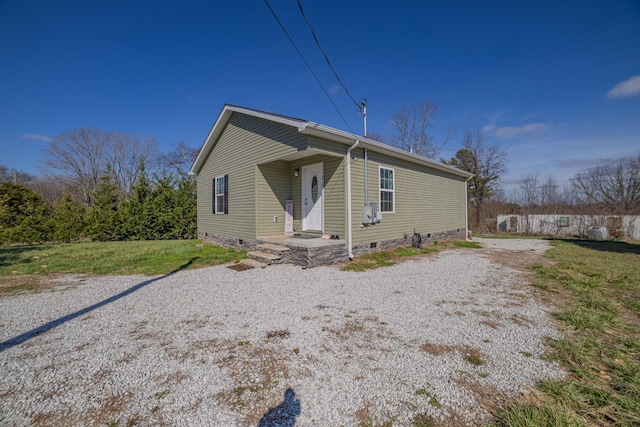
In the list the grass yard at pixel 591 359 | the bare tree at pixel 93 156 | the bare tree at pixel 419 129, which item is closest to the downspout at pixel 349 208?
the grass yard at pixel 591 359

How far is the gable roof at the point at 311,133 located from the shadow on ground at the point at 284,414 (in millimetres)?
5228

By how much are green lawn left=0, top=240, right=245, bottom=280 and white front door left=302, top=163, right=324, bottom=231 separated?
2261 millimetres

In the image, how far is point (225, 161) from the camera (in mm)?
9875

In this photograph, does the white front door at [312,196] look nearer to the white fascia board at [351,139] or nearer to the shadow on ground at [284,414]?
the white fascia board at [351,139]

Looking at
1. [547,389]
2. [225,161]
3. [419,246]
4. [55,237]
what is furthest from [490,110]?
[55,237]

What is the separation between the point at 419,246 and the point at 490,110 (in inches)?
336

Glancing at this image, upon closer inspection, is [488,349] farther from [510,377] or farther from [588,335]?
[588,335]

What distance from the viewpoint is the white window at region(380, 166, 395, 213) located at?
847 centimetres

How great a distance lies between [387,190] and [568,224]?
13.8 metres

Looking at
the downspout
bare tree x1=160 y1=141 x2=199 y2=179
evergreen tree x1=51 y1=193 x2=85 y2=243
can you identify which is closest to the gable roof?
the downspout

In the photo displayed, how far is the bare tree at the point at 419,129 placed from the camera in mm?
21766

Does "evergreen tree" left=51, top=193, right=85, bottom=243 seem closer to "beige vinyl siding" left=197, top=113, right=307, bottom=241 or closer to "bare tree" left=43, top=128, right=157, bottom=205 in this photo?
"beige vinyl siding" left=197, top=113, right=307, bottom=241

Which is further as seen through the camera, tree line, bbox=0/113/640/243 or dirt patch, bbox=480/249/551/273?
tree line, bbox=0/113/640/243

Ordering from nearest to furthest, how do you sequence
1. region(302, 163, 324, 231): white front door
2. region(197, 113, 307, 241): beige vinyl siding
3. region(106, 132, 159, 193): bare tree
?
region(197, 113, 307, 241): beige vinyl siding → region(302, 163, 324, 231): white front door → region(106, 132, 159, 193): bare tree
